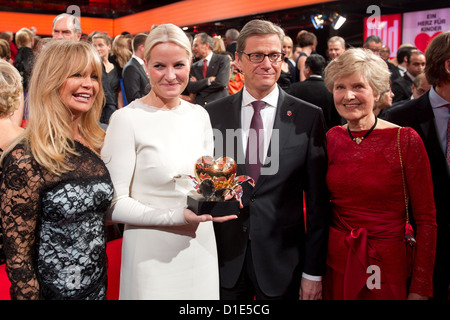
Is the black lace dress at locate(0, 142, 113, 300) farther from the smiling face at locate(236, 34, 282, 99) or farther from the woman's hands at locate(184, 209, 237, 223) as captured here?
the smiling face at locate(236, 34, 282, 99)

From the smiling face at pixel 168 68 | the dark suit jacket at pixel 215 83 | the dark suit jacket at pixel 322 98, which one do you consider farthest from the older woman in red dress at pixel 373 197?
the dark suit jacket at pixel 215 83

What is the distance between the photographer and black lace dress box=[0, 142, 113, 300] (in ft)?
5.04

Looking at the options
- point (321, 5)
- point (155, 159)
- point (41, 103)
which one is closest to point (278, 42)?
point (155, 159)

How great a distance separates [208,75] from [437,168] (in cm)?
418

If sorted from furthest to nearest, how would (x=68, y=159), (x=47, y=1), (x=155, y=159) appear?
(x=47, y=1), (x=155, y=159), (x=68, y=159)

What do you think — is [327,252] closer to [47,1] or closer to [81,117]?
[81,117]

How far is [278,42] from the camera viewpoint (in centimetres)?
211

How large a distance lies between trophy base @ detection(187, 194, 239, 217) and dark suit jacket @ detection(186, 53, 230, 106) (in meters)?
4.31

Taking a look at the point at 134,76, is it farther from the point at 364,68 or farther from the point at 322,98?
the point at 364,68

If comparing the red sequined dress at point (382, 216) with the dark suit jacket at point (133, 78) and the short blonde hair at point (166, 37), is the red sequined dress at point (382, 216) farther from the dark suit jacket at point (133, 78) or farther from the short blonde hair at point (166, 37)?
the dark suit jacket at point (133, 78)

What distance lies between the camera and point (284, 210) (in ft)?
6.66

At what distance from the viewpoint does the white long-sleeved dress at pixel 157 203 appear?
1750 millimetres

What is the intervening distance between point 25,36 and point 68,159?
5.62 m

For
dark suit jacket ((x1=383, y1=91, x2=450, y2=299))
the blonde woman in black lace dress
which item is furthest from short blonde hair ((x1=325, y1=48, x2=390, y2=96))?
the blonde woman in black lace dress
